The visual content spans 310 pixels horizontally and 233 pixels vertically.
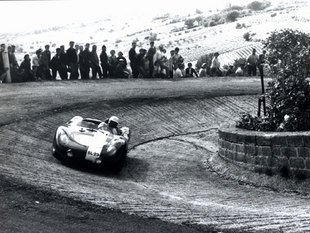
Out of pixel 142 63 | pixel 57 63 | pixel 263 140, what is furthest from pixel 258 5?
pixel 263 140

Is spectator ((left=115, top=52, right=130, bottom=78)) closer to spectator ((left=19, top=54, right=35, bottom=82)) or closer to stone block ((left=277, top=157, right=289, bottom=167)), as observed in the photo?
spectator ((left=19, top=54, right=35, bottom=82))

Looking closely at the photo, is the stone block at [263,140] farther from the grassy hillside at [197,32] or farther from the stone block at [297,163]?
the grassy hillside at [197,32]

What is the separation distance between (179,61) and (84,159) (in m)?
15.8

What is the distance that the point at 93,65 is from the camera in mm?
26219

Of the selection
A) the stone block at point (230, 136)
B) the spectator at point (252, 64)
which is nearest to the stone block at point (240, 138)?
the stone block at point (230, 136)

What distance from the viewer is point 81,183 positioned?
10742 mm

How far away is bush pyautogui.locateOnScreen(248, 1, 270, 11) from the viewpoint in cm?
6669

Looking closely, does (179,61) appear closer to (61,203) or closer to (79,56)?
(79,56)

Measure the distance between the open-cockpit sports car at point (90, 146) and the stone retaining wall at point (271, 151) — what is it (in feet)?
7.61

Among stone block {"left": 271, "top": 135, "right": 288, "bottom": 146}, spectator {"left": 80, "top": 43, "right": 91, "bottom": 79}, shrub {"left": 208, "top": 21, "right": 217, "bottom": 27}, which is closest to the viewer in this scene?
stone block {"left": 271, "top": 135, "right": 288, "bottom": 146}

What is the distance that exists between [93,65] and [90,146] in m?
13.0

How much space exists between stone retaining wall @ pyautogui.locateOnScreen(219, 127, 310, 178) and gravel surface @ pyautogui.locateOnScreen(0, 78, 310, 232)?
51cm

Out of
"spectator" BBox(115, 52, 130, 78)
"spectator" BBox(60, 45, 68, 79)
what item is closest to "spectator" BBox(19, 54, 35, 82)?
"spectator" BBox(60, 45, 68, 79)

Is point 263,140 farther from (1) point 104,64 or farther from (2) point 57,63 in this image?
(1) point 104,64
